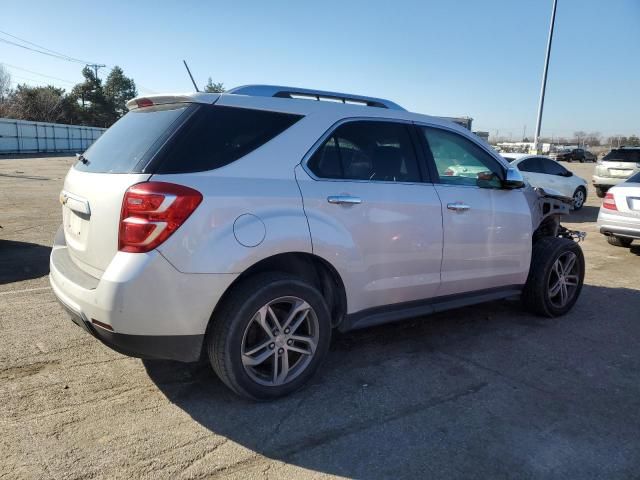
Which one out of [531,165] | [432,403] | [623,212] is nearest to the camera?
[432,403]

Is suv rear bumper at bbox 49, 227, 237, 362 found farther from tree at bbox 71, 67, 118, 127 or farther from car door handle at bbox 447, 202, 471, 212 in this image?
tree at bbox 71, 67, 118, 127

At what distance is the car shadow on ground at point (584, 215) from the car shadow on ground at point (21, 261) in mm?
11246

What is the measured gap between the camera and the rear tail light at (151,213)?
8.93 feet

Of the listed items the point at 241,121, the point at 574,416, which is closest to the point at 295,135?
the point at 241,121

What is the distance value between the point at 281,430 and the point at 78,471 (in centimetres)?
104

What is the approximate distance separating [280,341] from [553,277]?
3.20 metres

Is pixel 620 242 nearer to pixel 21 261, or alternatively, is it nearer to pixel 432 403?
pixel 432 403

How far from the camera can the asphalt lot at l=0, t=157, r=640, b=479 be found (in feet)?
8.65

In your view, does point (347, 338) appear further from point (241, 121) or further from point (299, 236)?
point (241, 121)

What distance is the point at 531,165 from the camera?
13781 millimetres

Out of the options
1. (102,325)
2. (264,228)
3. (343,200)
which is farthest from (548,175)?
(102,325)

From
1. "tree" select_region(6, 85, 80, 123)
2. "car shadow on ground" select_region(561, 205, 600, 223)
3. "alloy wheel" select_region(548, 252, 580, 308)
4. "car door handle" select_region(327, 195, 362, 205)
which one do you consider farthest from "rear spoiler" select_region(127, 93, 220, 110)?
"tree" select_region(6, 85, 80, 123)

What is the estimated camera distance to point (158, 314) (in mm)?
2768

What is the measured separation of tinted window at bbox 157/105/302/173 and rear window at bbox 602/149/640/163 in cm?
1726
